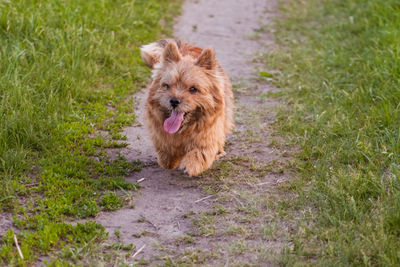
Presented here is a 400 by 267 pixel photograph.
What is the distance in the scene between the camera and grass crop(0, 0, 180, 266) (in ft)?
13.2

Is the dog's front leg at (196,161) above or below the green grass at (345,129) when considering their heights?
below

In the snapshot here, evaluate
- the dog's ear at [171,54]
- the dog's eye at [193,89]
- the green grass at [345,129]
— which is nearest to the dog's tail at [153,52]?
the dog's ear at [171,54]

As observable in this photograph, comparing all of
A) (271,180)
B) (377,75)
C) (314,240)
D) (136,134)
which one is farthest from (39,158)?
(377,75)

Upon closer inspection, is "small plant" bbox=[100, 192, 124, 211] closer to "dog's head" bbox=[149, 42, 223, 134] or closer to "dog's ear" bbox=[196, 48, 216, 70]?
"dog's head" bbox=[149, 42, 223, 134]

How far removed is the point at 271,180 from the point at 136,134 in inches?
70.2

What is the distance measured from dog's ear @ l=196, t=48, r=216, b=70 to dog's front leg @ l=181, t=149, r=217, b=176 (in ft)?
2.59

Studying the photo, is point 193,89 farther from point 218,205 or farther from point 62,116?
point 62,116

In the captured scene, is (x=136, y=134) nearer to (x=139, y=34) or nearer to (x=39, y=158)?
(x=39, y=158)

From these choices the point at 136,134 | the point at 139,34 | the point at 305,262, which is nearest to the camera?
the point at 305,262

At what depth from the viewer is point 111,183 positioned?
4762 millimetres

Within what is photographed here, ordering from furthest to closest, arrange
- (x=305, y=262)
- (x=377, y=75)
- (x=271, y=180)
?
(x=377, y=75) < (x=271, y=180) < (x=305, y=262)

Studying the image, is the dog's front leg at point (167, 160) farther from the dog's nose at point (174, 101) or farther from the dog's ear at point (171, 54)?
the dog's ear at point (171, 54)

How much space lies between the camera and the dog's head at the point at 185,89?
187 inches

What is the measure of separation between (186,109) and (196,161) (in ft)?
1.80
